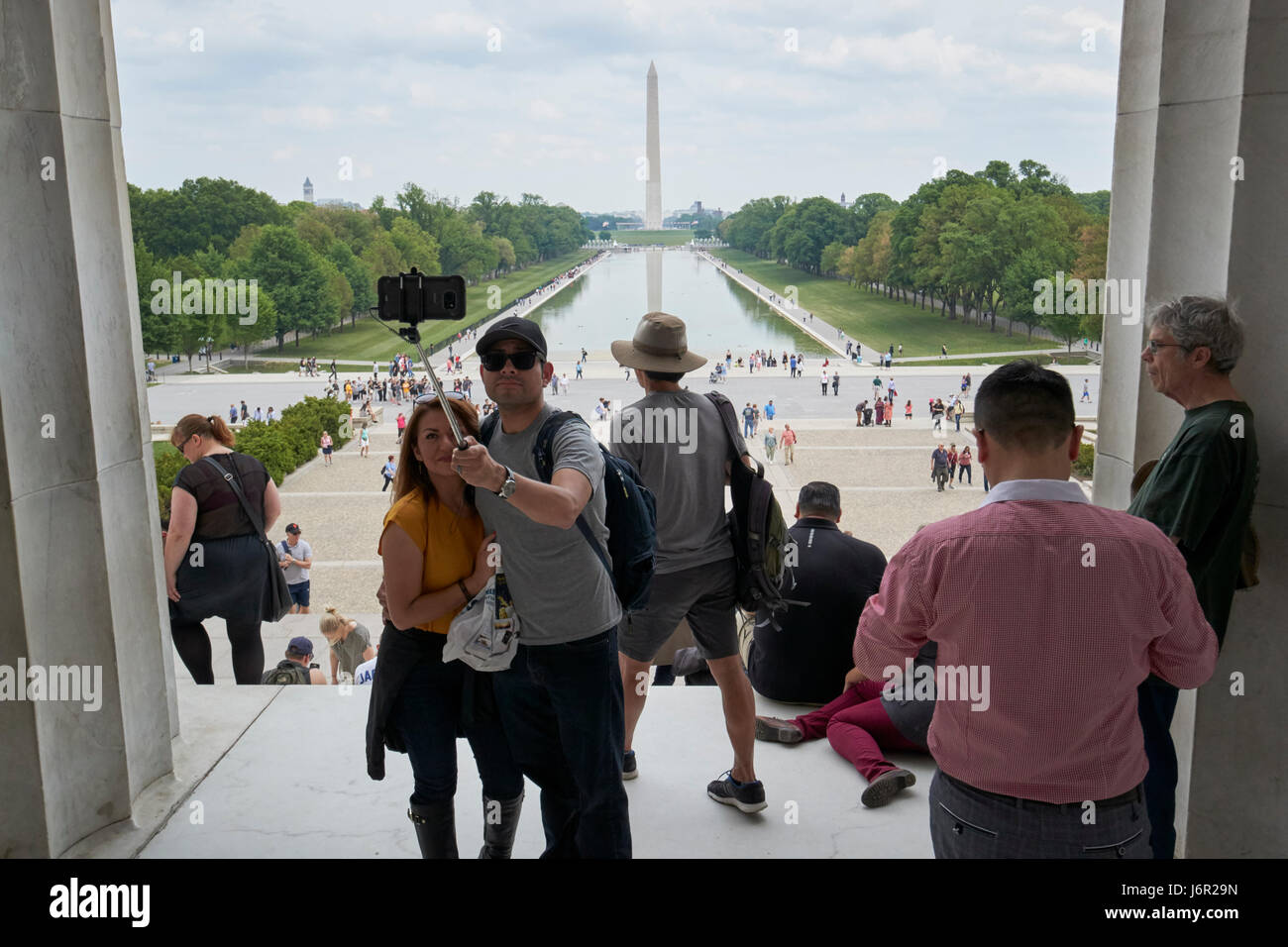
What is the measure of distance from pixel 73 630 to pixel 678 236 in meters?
138

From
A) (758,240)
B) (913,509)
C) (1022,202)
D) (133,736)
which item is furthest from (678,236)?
(133,736)

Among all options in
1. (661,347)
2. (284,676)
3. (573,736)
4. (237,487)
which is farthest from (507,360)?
(284,676)

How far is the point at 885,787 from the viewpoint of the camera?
3.93 m

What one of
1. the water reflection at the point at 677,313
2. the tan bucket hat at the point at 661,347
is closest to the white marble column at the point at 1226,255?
the tan bucket hat at the point at 661,347

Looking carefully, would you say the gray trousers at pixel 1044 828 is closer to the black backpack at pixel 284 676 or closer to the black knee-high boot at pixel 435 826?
the black knee-high boot at pixel 435 826

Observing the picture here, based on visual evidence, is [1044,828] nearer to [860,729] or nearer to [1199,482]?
[1199,482]

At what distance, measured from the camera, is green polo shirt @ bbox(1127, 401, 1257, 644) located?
3.01 metres

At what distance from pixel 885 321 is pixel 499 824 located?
54.3 m

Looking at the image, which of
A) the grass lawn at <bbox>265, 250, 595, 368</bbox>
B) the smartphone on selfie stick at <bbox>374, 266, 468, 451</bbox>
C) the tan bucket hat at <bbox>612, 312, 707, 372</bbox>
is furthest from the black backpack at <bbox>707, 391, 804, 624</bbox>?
the grass lawn at <bbox>265, 250, 595, 368</bbox>

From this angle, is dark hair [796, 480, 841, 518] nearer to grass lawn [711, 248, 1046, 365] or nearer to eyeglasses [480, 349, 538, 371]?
eyeglasses [480, 349, 538, 371]

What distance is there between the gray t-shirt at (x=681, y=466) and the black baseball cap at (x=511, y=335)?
0.84 meters

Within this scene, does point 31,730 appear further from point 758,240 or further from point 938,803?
point 758,240

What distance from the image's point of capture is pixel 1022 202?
52.7 metres

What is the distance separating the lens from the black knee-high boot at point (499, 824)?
330cm
